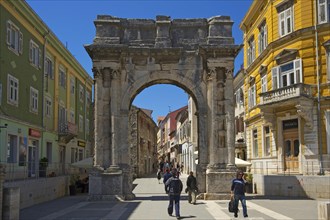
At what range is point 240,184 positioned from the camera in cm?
1507

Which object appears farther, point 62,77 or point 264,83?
point 62,77

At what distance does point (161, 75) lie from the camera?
2250 cm

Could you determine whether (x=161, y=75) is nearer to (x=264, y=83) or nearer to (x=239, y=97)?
(x=264, y=83)

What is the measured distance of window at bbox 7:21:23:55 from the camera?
23.1 meters

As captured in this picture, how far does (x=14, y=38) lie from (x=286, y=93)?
1601cm

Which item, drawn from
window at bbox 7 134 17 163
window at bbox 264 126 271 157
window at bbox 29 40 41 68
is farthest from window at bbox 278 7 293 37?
window at bbox 7 134 17 163

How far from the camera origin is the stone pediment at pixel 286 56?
83.0ft

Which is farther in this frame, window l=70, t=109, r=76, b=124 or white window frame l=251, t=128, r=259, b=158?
window l=70, t=109, r=76, b=124

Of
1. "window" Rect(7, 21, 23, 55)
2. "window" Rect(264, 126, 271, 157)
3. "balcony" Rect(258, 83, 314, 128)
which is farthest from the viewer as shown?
"window" Rect(264, 126, 271, 157)

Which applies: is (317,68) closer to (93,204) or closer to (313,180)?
(313,180)

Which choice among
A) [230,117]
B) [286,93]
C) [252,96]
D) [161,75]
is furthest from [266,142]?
[161,75]

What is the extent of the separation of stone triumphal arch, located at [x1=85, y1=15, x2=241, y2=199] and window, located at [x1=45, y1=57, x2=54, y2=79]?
9442mm

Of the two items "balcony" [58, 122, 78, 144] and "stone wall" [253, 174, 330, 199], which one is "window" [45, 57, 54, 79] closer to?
"balcony" [58, 122, 78, 144]

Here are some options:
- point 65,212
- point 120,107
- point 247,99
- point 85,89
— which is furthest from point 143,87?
point 85,89
